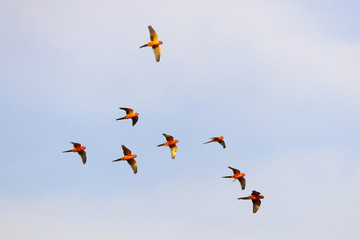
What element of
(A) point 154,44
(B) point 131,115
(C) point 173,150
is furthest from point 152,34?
(C) point 173,150

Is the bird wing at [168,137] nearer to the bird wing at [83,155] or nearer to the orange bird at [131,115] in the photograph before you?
the orange bird at [131,115]

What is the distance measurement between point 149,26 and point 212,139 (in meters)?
22.9

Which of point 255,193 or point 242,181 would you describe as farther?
point 242,181

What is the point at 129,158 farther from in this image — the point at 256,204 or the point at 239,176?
the point at 256,204

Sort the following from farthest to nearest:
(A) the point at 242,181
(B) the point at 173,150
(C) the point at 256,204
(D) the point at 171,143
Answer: (A) the point at 242,181, (C) the point at 256,204, (B) the point at 173,150, (D) the point at 171,143

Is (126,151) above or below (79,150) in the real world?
above

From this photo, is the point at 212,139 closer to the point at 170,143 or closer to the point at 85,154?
the point at 170,143

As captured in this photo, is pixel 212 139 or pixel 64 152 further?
pixel 212 139

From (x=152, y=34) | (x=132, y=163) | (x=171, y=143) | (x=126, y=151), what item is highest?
(x=152, y=34)

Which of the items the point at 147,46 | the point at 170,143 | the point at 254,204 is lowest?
the point at 254,204

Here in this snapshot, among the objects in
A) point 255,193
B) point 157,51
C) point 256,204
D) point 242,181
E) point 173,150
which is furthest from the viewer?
point 242,181

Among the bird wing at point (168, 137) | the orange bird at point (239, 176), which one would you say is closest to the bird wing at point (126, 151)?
the bird wing at point (168, 137)

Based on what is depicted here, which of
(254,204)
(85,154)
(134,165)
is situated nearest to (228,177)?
(254,204)

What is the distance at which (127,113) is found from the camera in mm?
139375
